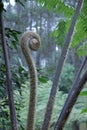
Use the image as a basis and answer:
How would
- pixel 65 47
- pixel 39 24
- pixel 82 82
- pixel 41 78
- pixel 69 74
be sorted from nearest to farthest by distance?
pixel 82 82 < pixel 65 47 < pixel 41 78 < pixel 69 74 < pixel 39 24

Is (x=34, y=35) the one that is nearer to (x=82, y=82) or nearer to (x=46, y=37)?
(x=82, y=82)

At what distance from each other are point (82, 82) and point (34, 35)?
8.5 inches

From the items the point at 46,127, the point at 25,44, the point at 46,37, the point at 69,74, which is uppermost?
the point at 25,44

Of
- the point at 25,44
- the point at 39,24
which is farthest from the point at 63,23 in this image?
the point at 39,24

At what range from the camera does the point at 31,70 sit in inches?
39.6

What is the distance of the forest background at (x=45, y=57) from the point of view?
157 centimetres

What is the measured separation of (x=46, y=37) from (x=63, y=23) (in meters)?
12.9

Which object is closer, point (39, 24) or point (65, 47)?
point (65, 47)

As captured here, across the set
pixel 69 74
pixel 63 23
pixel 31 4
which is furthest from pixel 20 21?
pixel 63 23

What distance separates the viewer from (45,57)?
16.2 m

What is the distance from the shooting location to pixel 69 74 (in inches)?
484

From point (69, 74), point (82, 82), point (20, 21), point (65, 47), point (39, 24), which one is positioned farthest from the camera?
point (39, 24)

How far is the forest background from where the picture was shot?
1.57m

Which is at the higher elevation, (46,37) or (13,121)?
(13,121)
